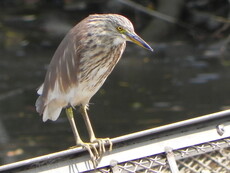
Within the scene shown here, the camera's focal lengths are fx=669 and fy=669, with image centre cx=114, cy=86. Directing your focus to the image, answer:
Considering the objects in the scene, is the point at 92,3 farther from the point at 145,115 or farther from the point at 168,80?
the point at 145,115

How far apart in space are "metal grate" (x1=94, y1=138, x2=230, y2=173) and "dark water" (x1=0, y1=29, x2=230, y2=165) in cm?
435

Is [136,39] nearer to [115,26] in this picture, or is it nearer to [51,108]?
[115,26]

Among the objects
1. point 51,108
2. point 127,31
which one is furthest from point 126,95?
point 127,31

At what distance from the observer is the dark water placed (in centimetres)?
825

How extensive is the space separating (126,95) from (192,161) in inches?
237

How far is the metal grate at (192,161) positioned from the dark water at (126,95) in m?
4.35

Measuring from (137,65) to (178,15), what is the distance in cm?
225

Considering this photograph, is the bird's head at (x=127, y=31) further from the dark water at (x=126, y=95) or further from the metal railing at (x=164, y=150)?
the dark water at (x=126, y=95)

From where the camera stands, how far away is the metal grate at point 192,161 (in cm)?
337

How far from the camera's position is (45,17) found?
13.9m

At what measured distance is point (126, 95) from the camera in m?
9.56

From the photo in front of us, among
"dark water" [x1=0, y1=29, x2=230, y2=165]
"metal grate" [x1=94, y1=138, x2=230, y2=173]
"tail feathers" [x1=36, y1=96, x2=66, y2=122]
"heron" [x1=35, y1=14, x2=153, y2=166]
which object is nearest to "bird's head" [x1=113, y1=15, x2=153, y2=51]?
"heron" [x1=35, y1=14, x2=153, y2=166]

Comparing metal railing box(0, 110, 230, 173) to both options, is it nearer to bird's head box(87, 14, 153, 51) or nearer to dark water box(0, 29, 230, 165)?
bird's head box(87, 14, 153, 51)

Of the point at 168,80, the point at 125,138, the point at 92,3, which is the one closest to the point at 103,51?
the point at 125,138
